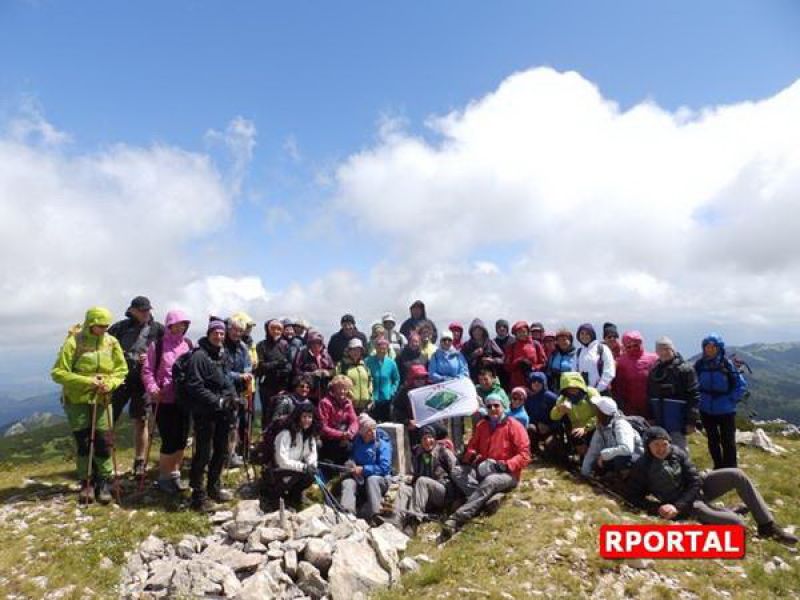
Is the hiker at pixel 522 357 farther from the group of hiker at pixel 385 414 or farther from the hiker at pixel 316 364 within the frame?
the hiker at pixel 316 364

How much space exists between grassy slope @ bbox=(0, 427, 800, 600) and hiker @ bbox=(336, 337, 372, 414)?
12.5ft

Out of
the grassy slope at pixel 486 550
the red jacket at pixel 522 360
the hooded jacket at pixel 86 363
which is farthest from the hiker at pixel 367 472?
the hooded jacket at pixel 86 363

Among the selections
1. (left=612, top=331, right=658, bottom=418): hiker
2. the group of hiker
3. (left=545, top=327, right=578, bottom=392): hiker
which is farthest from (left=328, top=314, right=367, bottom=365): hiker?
(left=612, top=331, right=658, bottom=418): hiker

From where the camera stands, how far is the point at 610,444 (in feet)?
39.7

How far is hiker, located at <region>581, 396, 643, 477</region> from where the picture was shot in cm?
1166

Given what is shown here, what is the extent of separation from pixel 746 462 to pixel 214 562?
1659cm

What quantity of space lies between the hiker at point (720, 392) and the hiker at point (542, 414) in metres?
3.72

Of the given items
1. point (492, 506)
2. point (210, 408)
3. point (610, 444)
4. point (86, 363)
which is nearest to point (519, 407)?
point (610, 444)

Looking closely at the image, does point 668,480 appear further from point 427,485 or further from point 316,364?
point 316,364

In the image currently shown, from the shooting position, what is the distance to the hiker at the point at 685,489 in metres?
10.4

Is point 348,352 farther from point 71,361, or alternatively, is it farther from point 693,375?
point 693,375

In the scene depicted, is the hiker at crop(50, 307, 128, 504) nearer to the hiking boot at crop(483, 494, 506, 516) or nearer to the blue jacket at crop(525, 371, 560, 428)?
the hiking boot at crop(483, 494, 506, 516)

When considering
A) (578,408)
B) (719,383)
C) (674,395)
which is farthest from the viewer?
(578,408)

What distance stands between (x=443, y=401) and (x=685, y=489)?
19.2 ft
